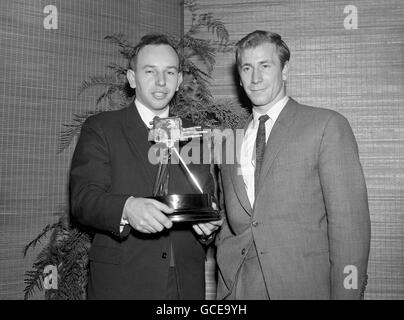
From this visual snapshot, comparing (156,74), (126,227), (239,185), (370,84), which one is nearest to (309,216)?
Result: (239,185)

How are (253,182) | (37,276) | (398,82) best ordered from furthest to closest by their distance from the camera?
(398,82), (37,276), (253,182)

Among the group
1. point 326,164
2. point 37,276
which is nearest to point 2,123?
point 37,276

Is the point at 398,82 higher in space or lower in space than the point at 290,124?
higher

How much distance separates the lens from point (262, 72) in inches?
71.4

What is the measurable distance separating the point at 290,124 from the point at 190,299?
2.79ft

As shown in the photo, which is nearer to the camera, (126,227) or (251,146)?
(126,227)

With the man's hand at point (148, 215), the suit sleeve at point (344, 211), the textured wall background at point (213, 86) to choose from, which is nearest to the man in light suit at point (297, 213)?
the suit sleeve at point (344, 211)

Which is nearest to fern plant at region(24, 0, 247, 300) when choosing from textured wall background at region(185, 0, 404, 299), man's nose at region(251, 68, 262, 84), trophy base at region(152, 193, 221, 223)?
man's nose at region(251, 68, 262, 84)

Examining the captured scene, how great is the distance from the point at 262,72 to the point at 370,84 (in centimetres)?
143

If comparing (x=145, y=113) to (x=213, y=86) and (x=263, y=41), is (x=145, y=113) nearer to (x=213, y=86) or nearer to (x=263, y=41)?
(x=263, y=41)

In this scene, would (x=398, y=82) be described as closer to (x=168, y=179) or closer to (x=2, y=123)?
(x=168, y=179)

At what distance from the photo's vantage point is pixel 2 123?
225cm

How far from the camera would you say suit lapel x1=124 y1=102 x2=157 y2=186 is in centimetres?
163

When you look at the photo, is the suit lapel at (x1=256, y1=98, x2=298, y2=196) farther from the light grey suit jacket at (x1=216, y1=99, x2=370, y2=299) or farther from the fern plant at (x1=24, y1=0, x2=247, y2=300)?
the fern plant at (x1=24, y1=0, x2=247, y2=300)
